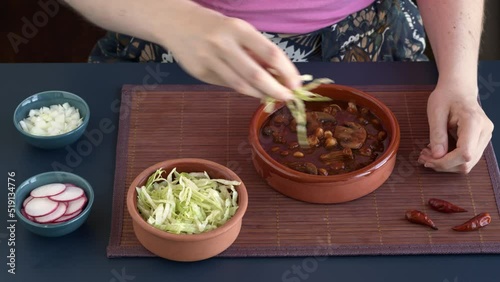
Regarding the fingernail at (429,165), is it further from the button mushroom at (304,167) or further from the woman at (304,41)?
the button mushroom at (304,167)

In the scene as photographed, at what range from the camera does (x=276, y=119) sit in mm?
1618

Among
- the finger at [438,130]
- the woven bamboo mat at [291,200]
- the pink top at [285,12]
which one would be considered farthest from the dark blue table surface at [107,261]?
the pink top at [285,12]

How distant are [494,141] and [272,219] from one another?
21.4 inches

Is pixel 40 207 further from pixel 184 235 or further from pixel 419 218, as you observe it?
pixel 419 218

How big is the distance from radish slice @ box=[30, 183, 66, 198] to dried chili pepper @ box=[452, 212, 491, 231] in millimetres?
749

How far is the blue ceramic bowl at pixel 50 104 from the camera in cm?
158

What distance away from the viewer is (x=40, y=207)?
143 cm

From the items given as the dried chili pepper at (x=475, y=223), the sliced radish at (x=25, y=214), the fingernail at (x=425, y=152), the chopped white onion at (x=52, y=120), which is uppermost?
the chopped white onion at (x=52, y=120)

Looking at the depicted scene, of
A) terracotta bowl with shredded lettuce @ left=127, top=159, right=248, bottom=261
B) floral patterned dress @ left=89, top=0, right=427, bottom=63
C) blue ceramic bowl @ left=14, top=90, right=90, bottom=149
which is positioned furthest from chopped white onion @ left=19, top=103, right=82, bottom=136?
floral patterned dress @ left=89, top=0, right=427, bottom=63

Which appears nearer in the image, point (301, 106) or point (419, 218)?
point (419, 218)

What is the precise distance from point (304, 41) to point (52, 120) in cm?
66

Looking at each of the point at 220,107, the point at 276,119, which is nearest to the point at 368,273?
the point at 276,119

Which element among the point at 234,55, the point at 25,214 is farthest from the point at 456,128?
the point at 25,214

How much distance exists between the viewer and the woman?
1361mm
